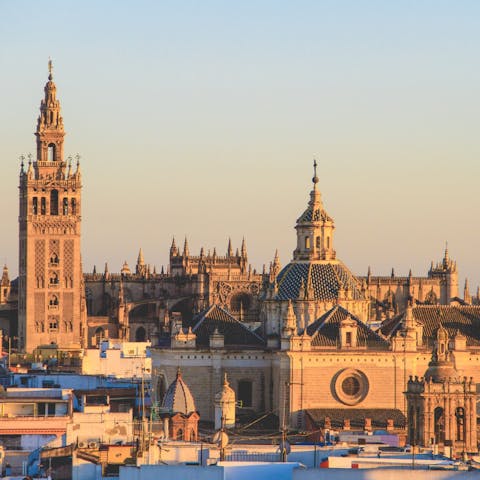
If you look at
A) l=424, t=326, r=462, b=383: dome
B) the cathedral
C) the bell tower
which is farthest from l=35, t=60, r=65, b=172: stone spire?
l=424, t=326, r=462, b=383: dome

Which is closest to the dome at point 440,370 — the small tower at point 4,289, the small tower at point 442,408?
the small tower at point 442,408

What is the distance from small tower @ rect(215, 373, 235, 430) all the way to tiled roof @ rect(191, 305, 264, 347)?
799 centimetres

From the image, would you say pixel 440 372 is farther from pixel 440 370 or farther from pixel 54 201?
pixel 54 201

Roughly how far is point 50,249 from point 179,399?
8640 centimetres

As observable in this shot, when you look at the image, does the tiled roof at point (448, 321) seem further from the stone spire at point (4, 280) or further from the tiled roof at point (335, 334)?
the stone spire at point (4, 280)

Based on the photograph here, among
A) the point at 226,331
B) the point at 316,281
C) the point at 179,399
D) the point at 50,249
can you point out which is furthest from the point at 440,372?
the point at 50,249

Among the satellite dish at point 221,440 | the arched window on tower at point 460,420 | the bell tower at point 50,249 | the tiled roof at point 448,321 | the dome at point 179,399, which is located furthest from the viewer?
the bell tower at point 50,249

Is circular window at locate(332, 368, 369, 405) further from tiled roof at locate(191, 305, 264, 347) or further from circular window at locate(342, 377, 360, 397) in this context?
tiled roof at locate(191, 305, 264, 347)

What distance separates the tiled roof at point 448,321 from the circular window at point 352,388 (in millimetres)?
3978

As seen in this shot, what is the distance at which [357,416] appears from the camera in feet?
351

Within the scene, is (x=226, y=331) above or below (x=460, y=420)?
above

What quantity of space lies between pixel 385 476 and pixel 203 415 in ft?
166

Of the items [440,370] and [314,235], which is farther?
[314,235]

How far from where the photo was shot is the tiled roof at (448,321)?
113m
